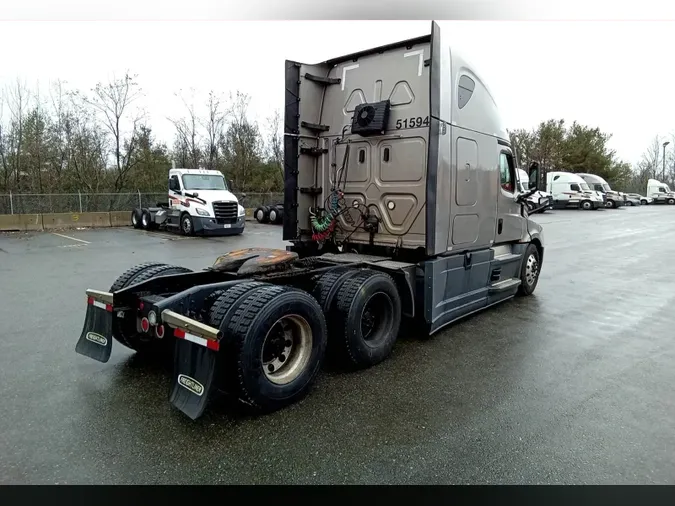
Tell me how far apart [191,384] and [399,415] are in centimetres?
164

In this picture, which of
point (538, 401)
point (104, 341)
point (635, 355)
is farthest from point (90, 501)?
point (635, 355)

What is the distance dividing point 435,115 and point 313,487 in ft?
13.1

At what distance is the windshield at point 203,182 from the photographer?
18812 millimetres

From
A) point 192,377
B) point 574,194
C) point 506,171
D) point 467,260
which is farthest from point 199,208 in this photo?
point 574,194

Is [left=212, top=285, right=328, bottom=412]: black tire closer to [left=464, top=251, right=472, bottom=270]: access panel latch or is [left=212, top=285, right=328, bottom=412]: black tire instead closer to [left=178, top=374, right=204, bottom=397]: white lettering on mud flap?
[left=178, top=374, right=204, bottom=397]: white lettering on mud flap

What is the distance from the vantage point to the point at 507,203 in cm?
711

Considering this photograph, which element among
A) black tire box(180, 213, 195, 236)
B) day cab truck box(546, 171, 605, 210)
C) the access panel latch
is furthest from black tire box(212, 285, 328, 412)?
day cab truck box(546, 171, 605, 210)

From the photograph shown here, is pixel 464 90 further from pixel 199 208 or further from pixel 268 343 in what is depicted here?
pixel 199 208

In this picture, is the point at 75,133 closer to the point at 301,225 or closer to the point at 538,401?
the point at 301,225

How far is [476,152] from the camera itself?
243 inches

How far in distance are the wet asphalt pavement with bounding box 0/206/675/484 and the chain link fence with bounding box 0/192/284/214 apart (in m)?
16.5

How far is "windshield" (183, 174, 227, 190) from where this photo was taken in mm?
18812

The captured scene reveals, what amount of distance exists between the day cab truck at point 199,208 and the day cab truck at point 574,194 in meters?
29.6

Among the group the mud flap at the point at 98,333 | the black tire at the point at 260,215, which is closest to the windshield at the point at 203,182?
the black tire at the point at 260,215
